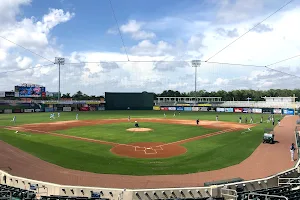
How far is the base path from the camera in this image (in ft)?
55.4

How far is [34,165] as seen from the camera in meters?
21.2

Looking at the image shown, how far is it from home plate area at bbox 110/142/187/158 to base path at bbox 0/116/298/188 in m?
6.23

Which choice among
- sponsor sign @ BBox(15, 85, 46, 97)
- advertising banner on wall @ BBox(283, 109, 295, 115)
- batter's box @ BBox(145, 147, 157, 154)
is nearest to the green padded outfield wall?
sponsor sign @ BBox(15, 85, 46, 97)

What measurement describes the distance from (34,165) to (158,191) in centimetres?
1308

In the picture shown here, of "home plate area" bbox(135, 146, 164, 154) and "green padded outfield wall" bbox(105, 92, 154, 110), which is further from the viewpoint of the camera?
"green padded outfield wall" bbox(105, 92, 154, 110)

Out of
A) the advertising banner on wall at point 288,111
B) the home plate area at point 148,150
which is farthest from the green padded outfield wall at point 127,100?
the home plate area at point 148,150

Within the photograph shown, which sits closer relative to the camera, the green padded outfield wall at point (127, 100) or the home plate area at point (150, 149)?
the home plate area at point (150, 149)

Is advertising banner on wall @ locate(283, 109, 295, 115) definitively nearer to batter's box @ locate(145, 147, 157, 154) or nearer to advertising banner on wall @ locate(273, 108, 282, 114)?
advertising banner on wall @ locate(273, 108, 282, 114)

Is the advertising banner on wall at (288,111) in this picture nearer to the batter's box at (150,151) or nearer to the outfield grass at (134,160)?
the outfield grass at (134,160)

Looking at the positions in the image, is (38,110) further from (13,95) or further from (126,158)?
(126,158)

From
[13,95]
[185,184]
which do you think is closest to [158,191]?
[185,184]

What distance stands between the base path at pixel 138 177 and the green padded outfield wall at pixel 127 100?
6963 centimetres

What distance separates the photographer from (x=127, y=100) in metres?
94.5

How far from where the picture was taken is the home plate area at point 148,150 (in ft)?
81.0
